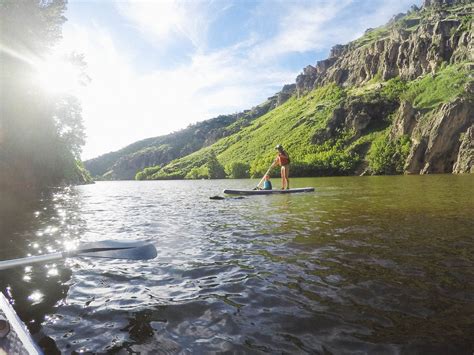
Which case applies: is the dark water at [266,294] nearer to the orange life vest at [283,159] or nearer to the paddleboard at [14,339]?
the paddleboard at [14,339]

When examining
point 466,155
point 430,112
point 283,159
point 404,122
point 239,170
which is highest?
point 430,112

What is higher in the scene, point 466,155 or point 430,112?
point 430,112

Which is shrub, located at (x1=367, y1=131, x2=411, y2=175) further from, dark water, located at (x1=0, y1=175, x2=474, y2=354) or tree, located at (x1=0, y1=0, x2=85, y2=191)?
dark water, located at (x1=0, y1=175, x2=474, y2=354)

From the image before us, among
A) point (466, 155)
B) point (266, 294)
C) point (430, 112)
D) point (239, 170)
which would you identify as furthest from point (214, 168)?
point (266, 294)

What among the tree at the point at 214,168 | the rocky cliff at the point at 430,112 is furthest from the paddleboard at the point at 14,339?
the tree at the point at 214,168

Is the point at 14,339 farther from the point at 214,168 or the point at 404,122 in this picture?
the point at 214,168

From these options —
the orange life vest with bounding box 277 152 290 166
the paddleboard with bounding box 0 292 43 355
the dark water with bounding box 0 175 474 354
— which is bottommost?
the dark water with bounding box 0 175 474 354

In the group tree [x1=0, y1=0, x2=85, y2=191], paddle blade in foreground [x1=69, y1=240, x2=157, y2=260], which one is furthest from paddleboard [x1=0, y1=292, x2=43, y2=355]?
tree [x1=0, y1=0, x2=85, y2=191]

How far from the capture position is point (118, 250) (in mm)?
7395

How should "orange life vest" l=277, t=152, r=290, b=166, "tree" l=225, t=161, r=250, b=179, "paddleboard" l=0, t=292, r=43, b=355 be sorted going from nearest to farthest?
"paddleboard" l=0, t=292, r=43, b=355, "orange life vest" l=277, t=152, r=290, b=166, "tree" l=225, t=161, r=250, b=179

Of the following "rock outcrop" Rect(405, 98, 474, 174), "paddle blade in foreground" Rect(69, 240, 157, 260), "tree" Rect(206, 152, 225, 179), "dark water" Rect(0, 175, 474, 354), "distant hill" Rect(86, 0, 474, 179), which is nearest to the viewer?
"dark water" Rect(0, 175, 474, 354)

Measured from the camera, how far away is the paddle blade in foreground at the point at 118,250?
7.26m

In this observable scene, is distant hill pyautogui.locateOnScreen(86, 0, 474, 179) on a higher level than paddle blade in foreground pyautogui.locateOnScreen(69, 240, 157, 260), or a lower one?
higher

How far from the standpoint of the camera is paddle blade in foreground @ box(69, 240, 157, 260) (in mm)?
7258
